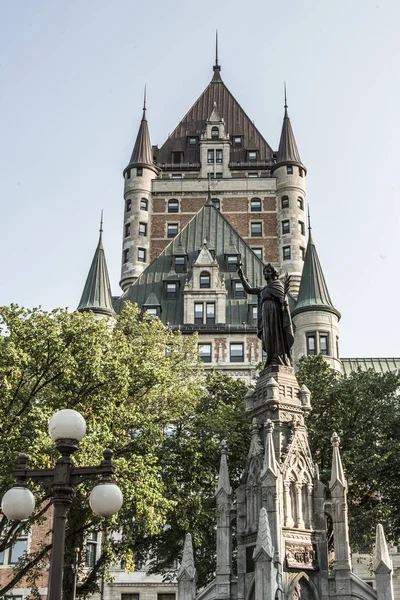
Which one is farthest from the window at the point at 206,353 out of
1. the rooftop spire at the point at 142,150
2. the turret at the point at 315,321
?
the rooftop spire at the point at 142,150

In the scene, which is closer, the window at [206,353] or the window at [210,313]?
the window at [206,353]

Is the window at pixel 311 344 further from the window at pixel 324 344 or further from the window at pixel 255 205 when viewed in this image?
the window at pixel 255 205

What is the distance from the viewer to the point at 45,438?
2320cm

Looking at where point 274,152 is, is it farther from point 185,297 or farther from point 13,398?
point 13,398

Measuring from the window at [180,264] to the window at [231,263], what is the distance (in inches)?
129

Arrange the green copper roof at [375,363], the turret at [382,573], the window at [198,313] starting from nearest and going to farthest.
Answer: the turret at [382,573] < the window at [198,313] < the green copper roof at [375,363]

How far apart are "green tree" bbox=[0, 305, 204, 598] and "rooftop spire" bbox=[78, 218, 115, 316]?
78.9 ft

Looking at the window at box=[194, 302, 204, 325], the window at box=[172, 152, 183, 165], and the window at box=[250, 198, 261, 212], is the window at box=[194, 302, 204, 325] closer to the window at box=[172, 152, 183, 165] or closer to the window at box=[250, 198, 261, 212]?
the window at box=[250, 198, 261, 212]

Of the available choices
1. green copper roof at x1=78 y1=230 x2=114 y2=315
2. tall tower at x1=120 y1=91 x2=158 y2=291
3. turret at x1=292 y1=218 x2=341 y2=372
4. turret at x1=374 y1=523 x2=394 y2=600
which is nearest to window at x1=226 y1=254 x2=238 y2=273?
turret at x1=292 y1=218 x2=341 y2=372


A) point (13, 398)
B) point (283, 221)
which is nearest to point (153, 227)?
point (283, 221)

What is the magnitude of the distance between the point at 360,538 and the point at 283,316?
1637cm

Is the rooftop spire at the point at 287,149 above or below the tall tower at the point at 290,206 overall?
above

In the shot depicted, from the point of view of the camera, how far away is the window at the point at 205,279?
188 feet

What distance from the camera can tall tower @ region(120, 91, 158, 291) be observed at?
68625mm
